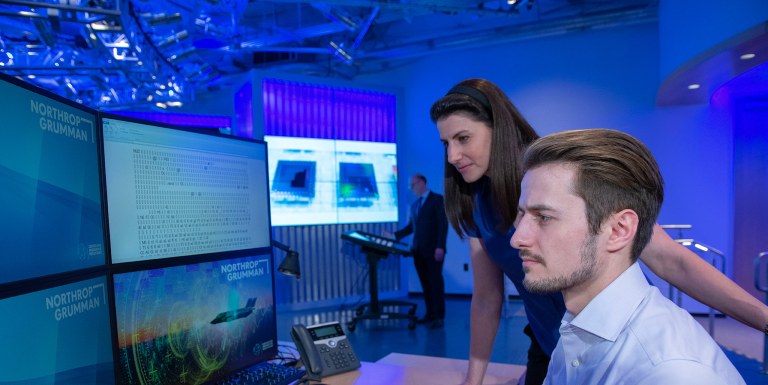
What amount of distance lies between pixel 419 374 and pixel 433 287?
430 centimetres

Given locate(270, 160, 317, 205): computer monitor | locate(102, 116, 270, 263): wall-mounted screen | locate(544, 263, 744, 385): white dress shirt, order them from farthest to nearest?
locate(270, 160, 317, 205): computer monitor → locate(102, 116, 270, 263): wall-mounted screen → locate(544, 263, 744, 385): white dress shirt

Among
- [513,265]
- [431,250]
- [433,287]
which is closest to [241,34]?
[431,250]

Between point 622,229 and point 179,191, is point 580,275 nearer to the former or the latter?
point 622,229

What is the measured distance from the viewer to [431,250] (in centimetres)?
620

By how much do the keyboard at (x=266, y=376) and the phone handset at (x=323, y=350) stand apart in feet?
0.16

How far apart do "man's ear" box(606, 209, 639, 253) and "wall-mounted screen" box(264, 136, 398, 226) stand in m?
5.76

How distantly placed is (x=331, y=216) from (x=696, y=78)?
4585 mm

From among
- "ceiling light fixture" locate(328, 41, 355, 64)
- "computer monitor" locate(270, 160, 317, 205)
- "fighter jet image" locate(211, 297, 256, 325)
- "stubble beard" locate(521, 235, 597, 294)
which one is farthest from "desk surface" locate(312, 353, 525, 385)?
"ceiling light fixture" locate(328, 41, 355, 64)

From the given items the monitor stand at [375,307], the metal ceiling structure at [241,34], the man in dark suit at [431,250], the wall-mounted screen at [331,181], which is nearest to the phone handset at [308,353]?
the monitor stand at [375,307]

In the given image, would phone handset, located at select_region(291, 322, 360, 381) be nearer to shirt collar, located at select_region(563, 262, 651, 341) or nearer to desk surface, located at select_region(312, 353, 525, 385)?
desk surface, located at select_region(312, 353, 525, 385)

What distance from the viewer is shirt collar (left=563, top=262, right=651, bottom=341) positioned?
3.02 ft

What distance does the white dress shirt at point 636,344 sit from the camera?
0.78 m

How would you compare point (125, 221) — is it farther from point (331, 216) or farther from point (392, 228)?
point (392, 228)

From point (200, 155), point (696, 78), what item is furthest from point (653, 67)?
A: point (200, 155)
